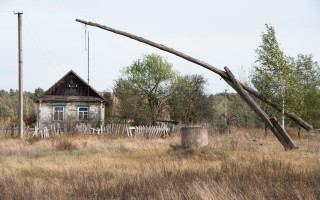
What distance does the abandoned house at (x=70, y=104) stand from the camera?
26.7 metres

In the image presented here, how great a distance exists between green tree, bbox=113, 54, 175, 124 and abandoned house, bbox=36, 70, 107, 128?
10.7ft

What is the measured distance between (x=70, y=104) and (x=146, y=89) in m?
7.54

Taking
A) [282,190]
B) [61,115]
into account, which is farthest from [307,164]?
[61,115]

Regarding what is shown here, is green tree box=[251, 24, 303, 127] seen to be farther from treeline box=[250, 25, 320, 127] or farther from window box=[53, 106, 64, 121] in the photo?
window box=[53, 106, 64, 121]

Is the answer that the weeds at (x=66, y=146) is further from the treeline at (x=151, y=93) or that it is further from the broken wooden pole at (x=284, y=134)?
the treeline at (x=151, y=93)

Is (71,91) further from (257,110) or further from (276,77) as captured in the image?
(257,110)

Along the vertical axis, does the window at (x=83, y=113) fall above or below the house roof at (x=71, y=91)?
below

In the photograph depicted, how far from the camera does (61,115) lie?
2719 centimetres

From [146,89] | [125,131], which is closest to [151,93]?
[146,89]

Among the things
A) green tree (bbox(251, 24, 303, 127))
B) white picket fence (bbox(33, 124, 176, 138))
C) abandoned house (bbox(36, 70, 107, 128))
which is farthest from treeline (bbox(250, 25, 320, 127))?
abandoned house (bbox(36, 70, 107, 128))

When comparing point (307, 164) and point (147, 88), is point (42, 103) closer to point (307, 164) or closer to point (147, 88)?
point (147, 88)

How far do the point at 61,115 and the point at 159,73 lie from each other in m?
9.97

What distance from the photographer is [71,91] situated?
2756cm

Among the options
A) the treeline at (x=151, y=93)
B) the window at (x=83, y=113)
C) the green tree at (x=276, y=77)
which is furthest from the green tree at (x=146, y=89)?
the green tree at (x=276, y=77)
